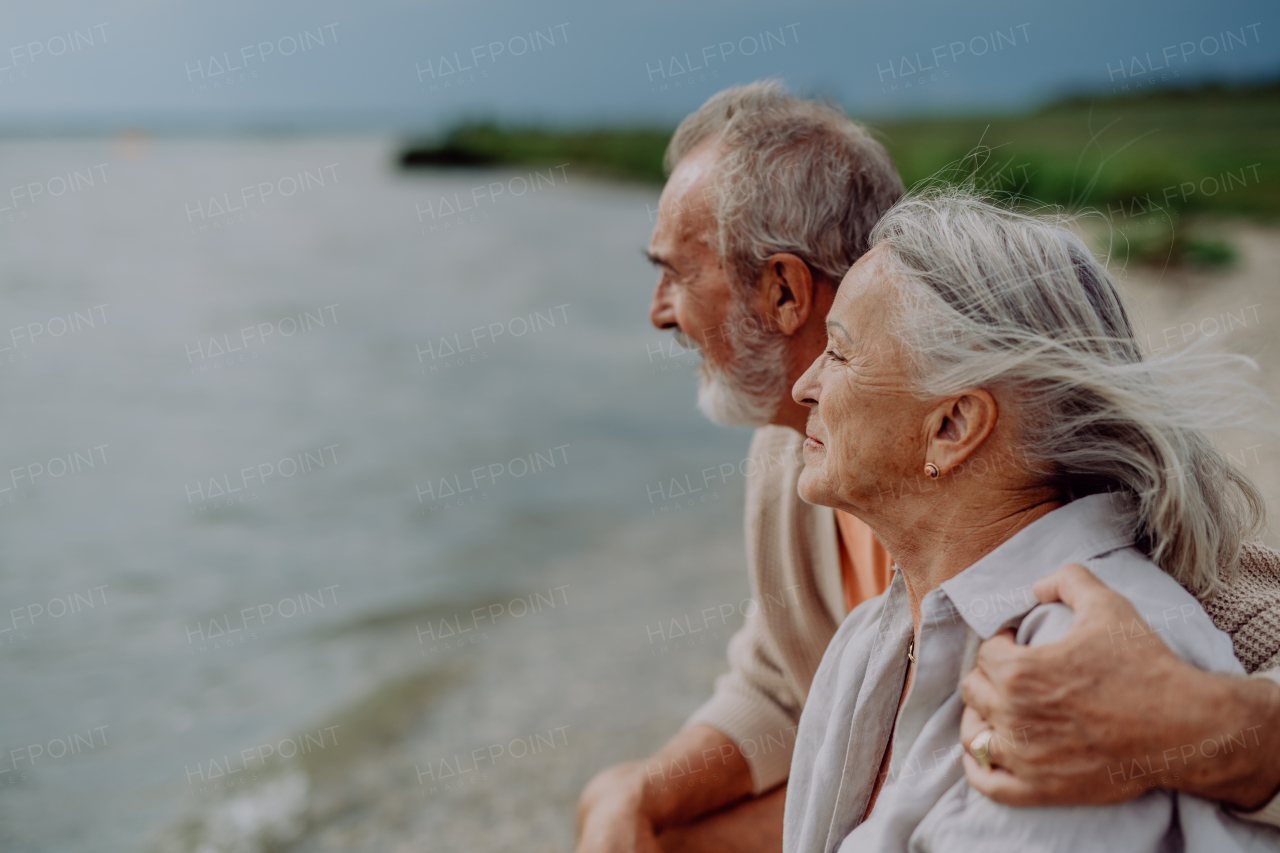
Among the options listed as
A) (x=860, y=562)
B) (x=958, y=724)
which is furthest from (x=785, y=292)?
(x=958, y=724)

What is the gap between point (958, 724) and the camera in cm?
122

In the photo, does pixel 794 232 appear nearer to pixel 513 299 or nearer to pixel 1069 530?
pixel 1069 530

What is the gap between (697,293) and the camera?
2029 mm

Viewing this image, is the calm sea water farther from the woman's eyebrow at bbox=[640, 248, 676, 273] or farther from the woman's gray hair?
the woman's gray hair

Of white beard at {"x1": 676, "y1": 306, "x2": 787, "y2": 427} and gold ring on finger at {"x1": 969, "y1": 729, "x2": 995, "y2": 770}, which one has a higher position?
white beard at {"x1": 676, "y1": 306, "x2": 787, "y2": 427}

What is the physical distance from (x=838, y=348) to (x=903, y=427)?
0.51 ft

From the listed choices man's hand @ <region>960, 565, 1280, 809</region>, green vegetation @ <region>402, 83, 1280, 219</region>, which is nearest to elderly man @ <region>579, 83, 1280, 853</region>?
man's hand @ <region>960, 565, 1280, 809</region>

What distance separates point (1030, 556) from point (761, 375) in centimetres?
89

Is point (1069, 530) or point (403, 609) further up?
point (1069, 530)

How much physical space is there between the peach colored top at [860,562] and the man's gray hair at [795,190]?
527 millimetres

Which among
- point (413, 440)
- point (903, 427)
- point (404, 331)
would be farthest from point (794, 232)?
point (404, 331)

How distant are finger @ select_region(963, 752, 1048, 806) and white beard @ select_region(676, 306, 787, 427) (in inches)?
40.2

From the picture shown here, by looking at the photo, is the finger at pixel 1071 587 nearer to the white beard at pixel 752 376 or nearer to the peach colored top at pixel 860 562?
the peach colored top at pixel 860 562

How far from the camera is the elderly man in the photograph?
194cm
